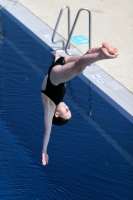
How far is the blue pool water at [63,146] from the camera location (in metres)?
7.20

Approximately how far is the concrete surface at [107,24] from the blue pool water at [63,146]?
1.01 m

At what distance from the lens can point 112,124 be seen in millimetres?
8523

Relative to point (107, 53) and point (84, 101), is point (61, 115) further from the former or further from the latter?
point (84, 101)

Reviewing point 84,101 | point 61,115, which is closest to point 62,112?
point 61,115

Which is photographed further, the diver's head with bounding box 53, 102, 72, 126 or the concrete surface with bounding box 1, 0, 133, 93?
the concrete surface with bounding box 1, 0, 133, 93

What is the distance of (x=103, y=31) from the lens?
39.2 ft

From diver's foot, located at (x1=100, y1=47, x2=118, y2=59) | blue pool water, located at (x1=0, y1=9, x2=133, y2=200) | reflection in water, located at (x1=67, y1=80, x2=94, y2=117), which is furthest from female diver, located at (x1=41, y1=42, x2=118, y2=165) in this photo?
reflection in water, located at (x1=67, y1=80, x2=94, y2=117)

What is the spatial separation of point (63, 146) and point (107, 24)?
206 inches

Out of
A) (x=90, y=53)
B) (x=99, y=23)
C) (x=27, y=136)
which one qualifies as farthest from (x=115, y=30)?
(x=90, y=53)

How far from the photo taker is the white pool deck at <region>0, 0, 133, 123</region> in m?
9.51

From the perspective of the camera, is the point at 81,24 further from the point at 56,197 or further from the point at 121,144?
the point at 56,197

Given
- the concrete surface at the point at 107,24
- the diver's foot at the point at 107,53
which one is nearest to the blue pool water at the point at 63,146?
the concrete surface at the point at 107,24

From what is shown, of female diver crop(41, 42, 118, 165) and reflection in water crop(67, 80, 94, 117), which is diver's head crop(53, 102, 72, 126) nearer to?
female diver crop(41, 42, 118, 165)

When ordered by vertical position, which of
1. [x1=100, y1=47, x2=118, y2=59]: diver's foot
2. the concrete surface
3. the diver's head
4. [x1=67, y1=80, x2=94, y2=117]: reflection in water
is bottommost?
the concrete surface
